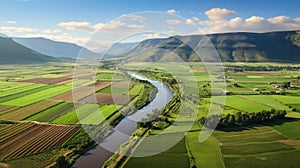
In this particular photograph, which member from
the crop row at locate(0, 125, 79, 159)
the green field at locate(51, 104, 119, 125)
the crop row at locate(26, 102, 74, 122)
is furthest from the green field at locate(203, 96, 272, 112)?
the crop row at locate(0, 125, 79, 159)

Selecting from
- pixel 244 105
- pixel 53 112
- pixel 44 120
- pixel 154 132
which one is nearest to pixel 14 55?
pixel 53 112

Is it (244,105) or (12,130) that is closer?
(12,130)

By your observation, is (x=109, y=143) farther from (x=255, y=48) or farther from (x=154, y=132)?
(x=255, y=48)

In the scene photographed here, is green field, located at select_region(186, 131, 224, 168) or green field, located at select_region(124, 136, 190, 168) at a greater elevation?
green field, located at select_region(124, 136, 190, 168)

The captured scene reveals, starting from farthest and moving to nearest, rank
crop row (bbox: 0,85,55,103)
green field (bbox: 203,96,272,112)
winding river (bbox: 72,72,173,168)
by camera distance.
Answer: crop row (bbox: 0,85,55,103) < green field (bbox: 203,96,272,112) < winding river (bbox: 72,72,173,168)

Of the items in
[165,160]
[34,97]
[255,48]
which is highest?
[255,48]

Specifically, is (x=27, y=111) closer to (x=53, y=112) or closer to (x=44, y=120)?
(x=53, y=112)

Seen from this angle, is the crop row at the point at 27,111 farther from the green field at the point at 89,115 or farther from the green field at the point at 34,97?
the green field at the point at 89,115

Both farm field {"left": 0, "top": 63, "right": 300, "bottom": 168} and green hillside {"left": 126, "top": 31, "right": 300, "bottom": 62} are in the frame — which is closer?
farm field {"left": 0, "top": 63, "right": 300, "bottom": 168}

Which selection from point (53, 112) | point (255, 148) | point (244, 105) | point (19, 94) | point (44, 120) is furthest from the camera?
point (19, 94)

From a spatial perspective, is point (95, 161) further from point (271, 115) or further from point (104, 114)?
point (271, 115)

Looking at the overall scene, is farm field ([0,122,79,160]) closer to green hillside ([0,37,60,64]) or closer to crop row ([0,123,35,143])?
crop row ([0,123,35,143])

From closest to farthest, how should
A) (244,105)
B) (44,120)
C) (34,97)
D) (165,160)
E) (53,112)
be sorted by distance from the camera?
(165,160) < (44,120) < (53,112) < (244,105) < (34,97)

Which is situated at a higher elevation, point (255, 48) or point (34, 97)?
point (255, 48)
